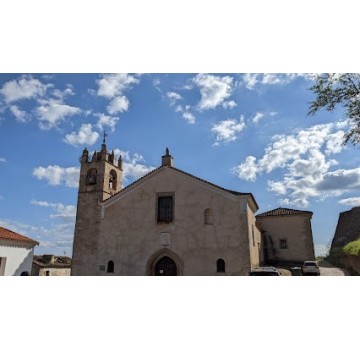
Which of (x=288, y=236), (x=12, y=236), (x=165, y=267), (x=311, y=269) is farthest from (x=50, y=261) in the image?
(x=311, y=269)

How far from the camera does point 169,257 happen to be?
16.9 metres

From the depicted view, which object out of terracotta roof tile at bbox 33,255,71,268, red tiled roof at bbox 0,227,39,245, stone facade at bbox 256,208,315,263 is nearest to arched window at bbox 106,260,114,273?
red tiled roof at bbox 0,227,39,245

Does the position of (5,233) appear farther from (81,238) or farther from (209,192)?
(209,192)

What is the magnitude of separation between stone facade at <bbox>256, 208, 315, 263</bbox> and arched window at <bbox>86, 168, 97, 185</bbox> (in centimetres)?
1636

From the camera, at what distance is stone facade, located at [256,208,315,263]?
25.1 meters

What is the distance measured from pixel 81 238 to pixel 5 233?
28.4 feet

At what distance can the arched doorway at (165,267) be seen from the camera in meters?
16.8

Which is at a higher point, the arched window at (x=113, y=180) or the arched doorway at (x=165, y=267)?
the arched window at (x=113, y=180)

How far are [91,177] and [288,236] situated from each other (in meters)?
19.3

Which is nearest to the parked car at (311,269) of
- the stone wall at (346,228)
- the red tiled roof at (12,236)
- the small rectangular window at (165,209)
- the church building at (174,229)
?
the church building at (174,229)

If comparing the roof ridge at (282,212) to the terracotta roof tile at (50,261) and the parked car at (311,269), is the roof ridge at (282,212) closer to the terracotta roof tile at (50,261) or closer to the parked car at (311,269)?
the parked car at (311,269)

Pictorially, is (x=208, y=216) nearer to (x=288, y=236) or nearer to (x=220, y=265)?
(x=220, y=265)

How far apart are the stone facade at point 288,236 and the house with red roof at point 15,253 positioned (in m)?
18.0

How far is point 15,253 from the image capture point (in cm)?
2086
